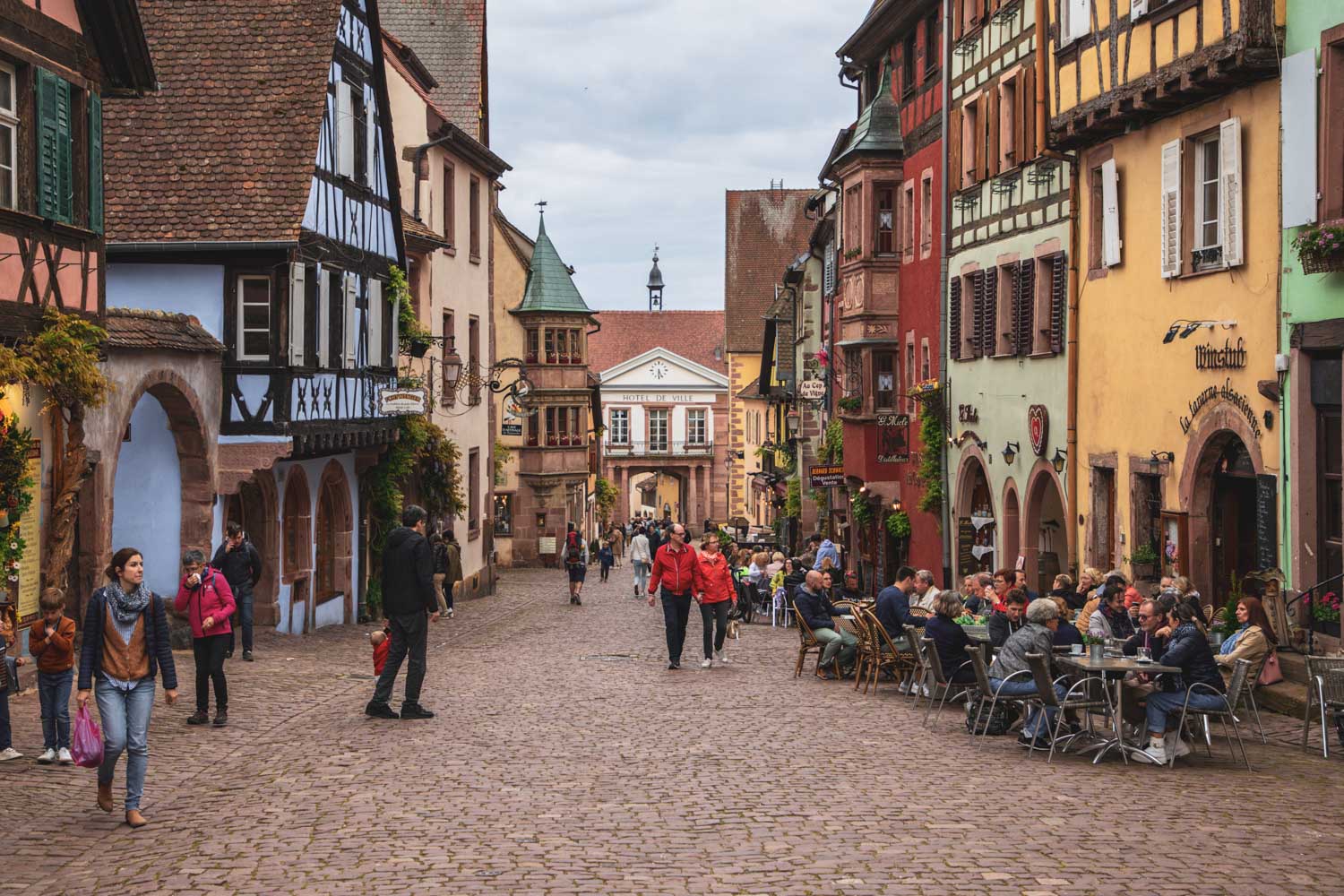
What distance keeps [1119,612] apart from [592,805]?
296 inches

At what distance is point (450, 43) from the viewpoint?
42188mm

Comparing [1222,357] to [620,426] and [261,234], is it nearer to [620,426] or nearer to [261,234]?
[261,234]

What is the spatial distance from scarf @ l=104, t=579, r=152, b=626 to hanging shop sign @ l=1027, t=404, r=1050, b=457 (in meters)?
16.7

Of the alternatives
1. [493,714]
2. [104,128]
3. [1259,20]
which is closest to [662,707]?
[493,714]

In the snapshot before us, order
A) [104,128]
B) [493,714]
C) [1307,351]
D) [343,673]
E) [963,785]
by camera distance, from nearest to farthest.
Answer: [963,785] → [493,714] → [1307,351] → [343,673] → [104,128]

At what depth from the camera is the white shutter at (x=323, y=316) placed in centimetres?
2336

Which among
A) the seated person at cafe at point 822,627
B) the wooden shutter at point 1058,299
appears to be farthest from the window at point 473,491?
the seated person at cafe at point 822,627

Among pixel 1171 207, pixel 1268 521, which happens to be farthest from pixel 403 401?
pixel 1268 521

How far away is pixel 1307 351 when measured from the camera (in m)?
16.0

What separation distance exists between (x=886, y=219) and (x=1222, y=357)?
1647cm

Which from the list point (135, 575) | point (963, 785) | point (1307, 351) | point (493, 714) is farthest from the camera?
point (1307, 351)

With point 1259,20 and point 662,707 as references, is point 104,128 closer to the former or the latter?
point 662,707

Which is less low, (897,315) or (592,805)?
(897,315)

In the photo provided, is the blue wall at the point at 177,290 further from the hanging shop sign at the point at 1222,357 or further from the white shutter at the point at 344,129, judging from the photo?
the hanging shop sign at the point at 1222,357
